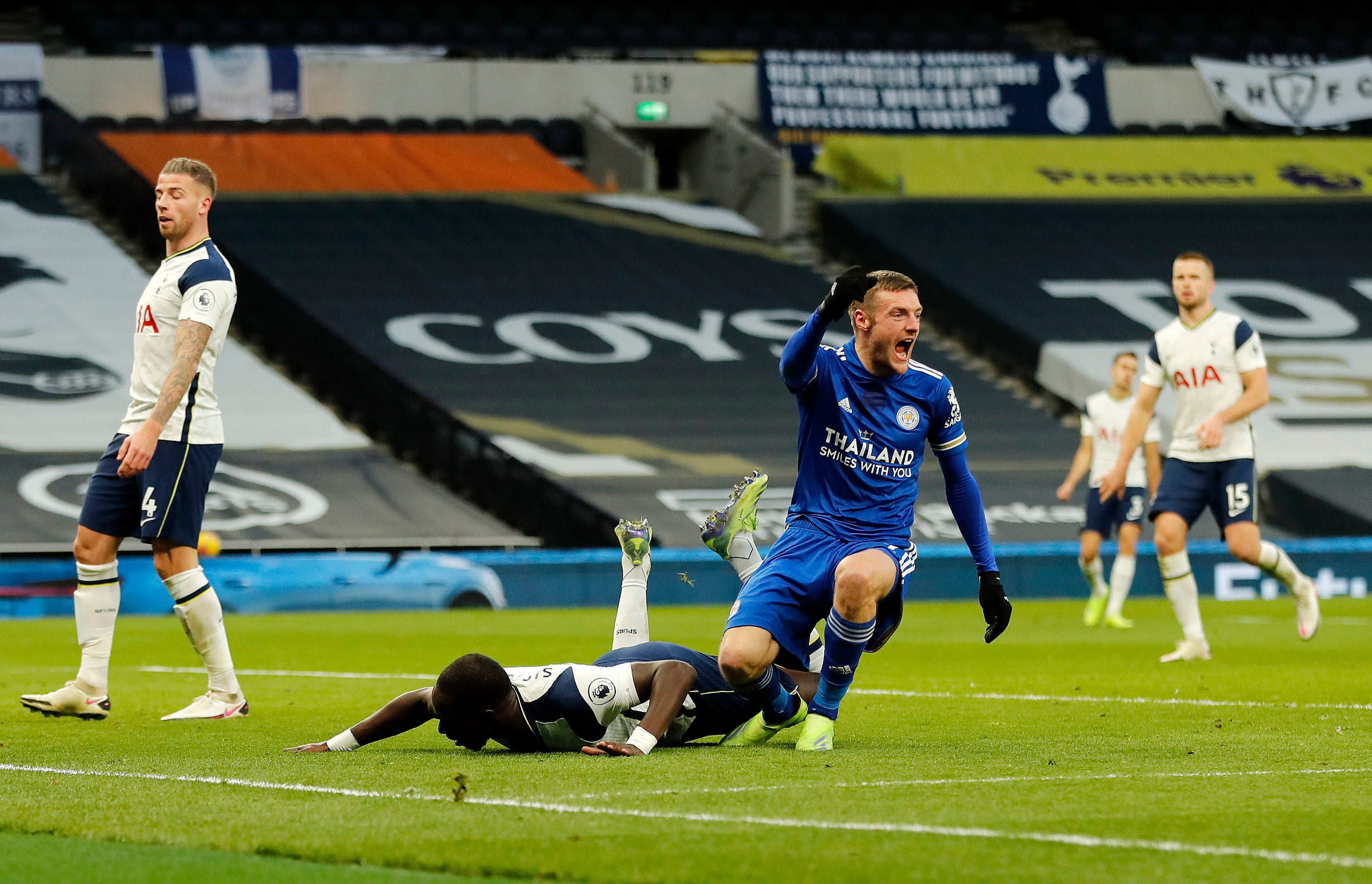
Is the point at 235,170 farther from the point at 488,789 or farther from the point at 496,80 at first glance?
the point at 488,789

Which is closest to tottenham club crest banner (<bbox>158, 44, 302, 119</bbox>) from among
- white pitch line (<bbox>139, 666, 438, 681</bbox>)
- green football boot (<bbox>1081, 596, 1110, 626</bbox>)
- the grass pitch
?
green football boot (<bbox>1081, 596, 1110, 626</bbox>)

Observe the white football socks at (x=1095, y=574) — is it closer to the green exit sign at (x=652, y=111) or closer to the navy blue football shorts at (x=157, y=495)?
the navy blue football shorts at (x=157, y=495)

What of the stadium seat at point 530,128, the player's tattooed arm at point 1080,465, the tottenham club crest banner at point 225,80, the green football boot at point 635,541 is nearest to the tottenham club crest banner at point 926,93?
the stadium seat at point 530,128

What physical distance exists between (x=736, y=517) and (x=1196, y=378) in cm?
444

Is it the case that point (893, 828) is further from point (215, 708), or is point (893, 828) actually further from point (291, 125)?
point (291, 125)

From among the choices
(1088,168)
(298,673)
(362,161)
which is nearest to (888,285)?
(298,673)

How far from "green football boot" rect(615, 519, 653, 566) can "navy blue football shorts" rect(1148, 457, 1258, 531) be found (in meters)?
4.63

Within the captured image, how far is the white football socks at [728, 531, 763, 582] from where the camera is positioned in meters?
7.86

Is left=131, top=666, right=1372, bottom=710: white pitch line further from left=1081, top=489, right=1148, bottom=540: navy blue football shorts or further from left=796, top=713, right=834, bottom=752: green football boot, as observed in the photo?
left=1081, top=489, right=1148, bottom=540: navy blue football shorts

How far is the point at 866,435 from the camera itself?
6863 mm

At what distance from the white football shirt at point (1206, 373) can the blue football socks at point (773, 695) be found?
4799mm

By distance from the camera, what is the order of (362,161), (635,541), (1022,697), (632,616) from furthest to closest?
(362,161) < (1022,697) < (635,541) < (632,616)

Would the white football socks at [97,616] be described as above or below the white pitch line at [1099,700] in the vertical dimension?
above

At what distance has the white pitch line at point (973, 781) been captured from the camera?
207 inches
